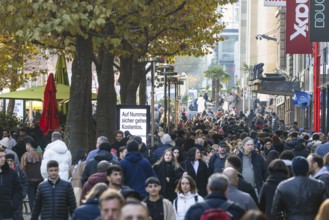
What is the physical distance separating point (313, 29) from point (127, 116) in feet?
18.6


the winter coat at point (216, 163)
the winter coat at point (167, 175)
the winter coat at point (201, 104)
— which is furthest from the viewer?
the winter coat at point (201, 104)

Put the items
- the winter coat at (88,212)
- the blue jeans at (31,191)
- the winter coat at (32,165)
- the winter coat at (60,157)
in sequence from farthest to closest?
the blue jeans at (31,191) < the winter coat at (32,165) < the winter coat at (60,157) < the winter coat at (88,212)

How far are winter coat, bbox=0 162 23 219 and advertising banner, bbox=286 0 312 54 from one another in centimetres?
2214

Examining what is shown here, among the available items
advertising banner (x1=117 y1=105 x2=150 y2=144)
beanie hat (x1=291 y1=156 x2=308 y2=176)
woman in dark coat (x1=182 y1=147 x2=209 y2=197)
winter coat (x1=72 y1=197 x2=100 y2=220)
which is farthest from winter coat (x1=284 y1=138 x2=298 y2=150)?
winter coat (x1=72 y1=197 x2=100 y2=220)

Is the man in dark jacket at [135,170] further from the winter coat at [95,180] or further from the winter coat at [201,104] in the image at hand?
the winter coat at [201,104]

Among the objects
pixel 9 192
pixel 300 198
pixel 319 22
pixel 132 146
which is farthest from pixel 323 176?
pixel 319 22

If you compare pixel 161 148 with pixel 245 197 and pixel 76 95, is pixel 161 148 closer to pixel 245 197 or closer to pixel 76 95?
pixel 76 95

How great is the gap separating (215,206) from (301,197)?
282 cm

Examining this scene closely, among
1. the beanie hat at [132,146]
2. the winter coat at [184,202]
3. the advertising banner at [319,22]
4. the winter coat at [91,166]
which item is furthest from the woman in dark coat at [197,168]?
the advertising banner at [319,22]

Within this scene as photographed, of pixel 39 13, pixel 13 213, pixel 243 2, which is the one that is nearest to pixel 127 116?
pixel 39 13

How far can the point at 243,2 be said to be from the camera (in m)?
171

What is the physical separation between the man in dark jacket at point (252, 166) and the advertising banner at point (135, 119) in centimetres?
937

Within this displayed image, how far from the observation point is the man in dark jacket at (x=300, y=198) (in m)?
13.7

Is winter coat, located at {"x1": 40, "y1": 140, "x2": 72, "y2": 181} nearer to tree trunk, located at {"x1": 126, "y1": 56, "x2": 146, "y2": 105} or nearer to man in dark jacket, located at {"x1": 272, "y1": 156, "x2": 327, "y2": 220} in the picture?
man in dark jacket, located at {"x1": 272, "y1": 156, "x2": 327, "y2": 220}
